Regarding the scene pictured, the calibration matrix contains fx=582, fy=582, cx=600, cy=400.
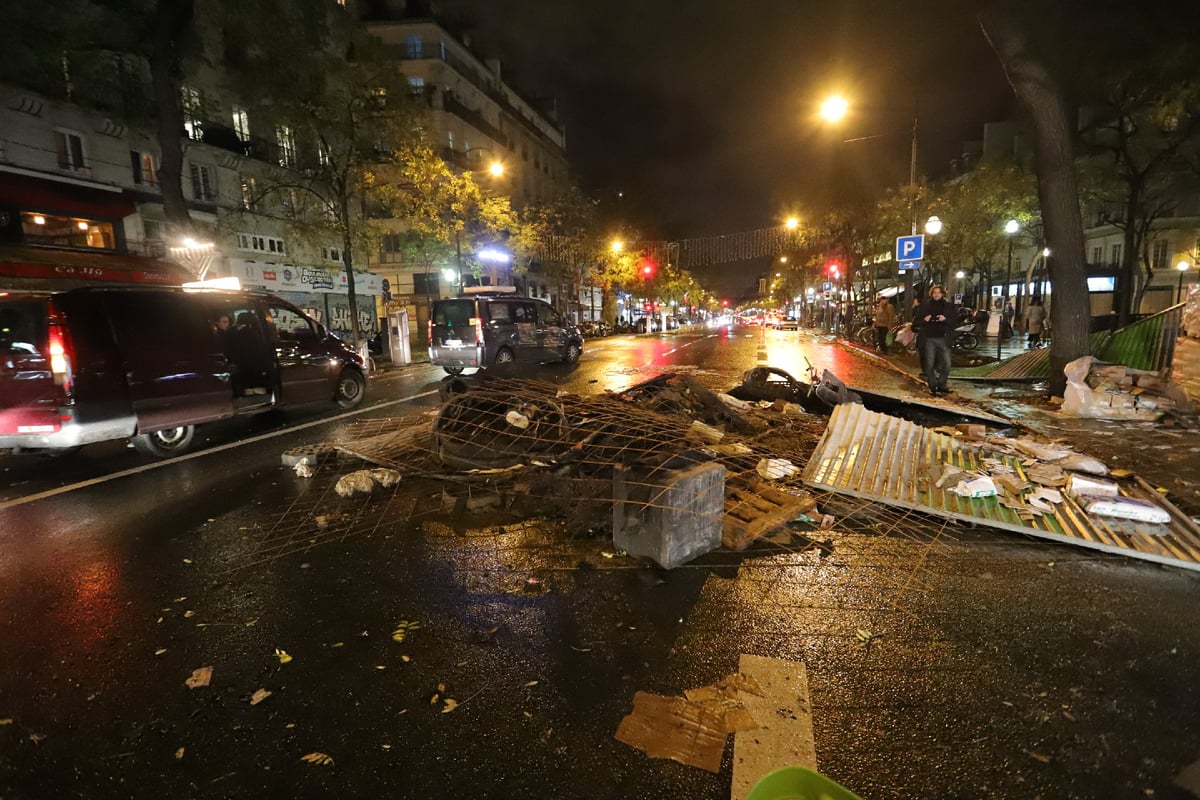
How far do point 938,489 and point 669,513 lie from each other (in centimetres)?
272

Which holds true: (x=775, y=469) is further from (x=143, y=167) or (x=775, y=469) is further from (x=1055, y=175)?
(x=143, y=167)

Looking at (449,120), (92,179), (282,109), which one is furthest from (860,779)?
(449,120)

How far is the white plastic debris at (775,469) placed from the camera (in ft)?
17.4

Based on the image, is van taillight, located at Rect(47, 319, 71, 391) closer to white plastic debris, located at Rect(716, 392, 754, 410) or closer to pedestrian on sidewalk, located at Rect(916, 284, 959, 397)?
white plastic debris, located at Rect(716, 392, 754, 410)

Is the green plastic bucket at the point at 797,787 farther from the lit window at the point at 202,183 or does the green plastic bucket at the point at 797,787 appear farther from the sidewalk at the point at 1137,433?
the lit window at the point at 202,183

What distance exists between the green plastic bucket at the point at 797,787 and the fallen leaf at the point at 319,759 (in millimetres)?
1707

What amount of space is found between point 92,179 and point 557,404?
21.4m

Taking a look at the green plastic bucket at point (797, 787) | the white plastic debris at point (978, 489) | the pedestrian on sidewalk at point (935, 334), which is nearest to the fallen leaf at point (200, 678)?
the green plastic bucket at point (797, 787)

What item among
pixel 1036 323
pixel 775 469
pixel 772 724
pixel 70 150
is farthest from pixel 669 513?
pixel 70 150

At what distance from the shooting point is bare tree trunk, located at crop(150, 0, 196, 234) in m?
14.5

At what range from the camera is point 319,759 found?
222 cm

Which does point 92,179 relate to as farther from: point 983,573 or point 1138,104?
point 1138,104

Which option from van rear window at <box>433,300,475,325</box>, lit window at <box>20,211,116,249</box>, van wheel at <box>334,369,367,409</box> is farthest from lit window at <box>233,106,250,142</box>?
van wheel at <box>334,369,367,409</box>

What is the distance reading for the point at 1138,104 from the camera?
1877 cm
